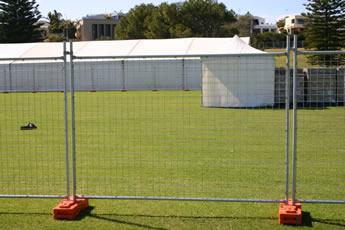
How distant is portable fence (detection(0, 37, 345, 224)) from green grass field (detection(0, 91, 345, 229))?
26 mm

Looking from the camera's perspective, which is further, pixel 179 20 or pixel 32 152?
pixel 179 20

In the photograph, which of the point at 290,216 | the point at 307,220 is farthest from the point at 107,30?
the point at 290,216

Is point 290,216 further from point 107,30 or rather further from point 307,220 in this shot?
point 107,30

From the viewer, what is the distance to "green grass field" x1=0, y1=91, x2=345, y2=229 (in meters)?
6.46

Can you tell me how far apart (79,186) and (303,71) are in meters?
17.8

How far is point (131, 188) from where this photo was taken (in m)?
8.00

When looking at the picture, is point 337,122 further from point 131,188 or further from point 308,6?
point 308,6

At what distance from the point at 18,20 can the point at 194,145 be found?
5597cm

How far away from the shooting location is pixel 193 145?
12281 mm

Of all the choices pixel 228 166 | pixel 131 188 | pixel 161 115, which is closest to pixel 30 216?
pixel 131 188

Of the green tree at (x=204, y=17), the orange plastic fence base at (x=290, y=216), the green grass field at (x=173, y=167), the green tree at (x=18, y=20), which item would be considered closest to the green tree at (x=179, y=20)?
the green tree at (x=204, y=17)

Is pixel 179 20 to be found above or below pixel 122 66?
above

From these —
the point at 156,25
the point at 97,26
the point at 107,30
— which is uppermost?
the point at 97,26

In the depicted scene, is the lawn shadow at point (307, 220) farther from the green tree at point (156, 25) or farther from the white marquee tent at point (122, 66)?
the green tree at point (156, 25)
